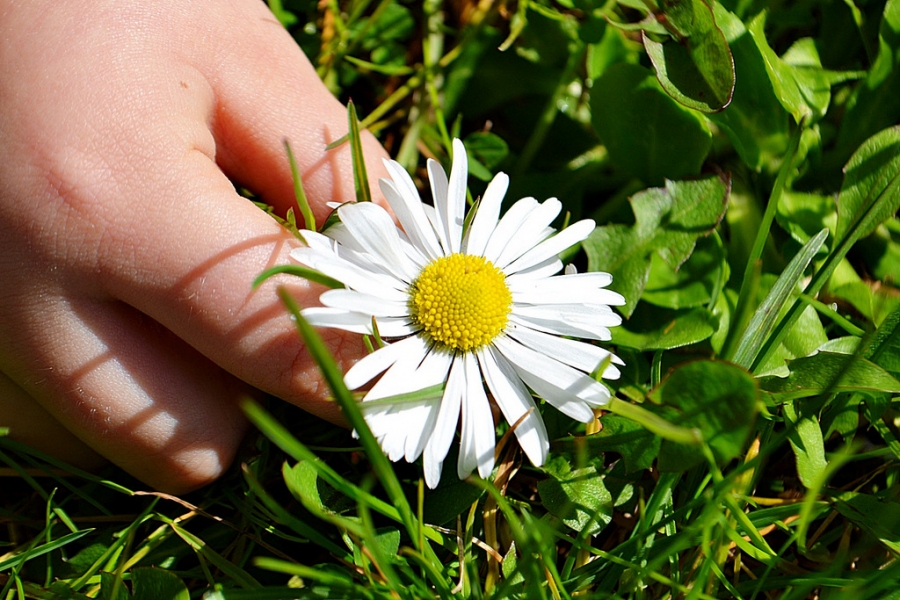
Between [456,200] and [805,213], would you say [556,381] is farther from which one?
[805,213]

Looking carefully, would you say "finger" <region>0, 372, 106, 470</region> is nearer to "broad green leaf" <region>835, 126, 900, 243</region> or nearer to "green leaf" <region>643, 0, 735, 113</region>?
"green leaf" <region>643, 0, 735, 113</region>

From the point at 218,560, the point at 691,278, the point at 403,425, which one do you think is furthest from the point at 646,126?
the point at 218,560

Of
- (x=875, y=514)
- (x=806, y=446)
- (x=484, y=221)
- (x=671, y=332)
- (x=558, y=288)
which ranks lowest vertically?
(x=875, y=514)

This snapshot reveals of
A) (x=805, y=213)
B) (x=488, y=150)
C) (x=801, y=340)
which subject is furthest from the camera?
(x=488, y=150)

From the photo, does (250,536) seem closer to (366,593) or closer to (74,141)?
(366,593)

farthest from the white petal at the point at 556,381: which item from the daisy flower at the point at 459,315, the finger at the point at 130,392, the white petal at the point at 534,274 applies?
the finger at the point at 130,392

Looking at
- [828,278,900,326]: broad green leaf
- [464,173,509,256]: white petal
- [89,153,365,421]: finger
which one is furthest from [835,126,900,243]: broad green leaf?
[89,153,365,421]: finger

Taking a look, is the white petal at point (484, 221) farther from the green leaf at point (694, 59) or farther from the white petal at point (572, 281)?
the green leaf at point (694, 59)
